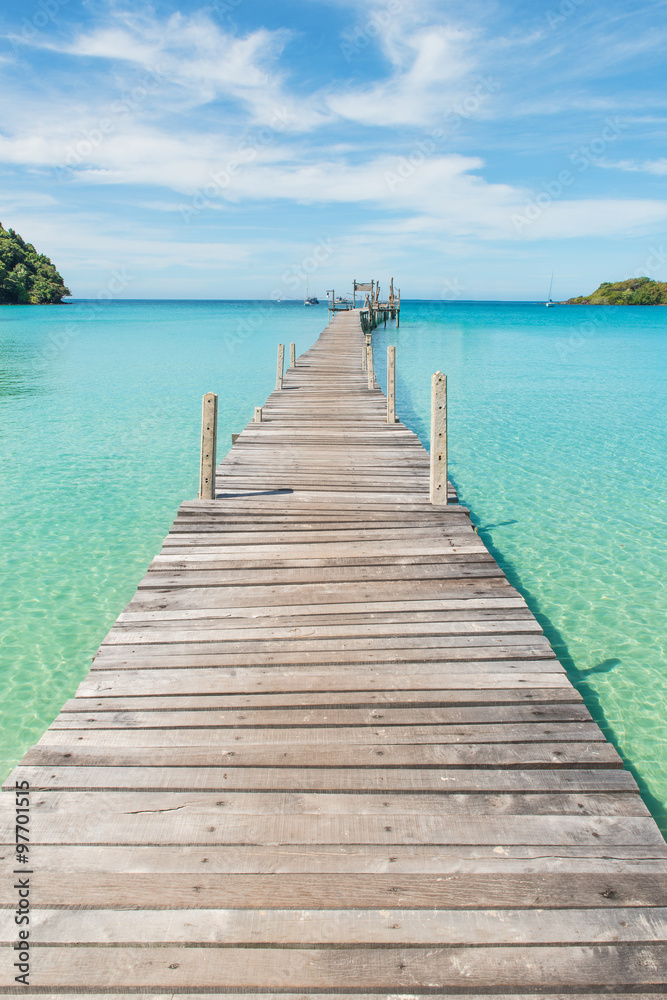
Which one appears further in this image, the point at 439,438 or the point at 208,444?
the point at 208,444

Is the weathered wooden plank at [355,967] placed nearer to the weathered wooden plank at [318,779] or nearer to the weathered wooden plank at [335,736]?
the weathered wooden plank at [318,779]

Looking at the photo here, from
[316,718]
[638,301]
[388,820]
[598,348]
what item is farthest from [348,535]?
[638,301]

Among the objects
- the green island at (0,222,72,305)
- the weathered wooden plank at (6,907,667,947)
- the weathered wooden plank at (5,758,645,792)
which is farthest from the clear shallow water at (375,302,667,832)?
the green island at (0,222,72,305)

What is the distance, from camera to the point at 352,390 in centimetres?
1627

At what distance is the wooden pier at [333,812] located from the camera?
7.59 ft

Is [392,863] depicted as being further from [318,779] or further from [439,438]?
[439,438]

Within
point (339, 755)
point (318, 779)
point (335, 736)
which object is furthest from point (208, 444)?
point (318, 779)

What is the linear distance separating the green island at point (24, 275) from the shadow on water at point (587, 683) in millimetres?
99202

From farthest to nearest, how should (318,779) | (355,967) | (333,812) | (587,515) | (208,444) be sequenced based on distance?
1. (587,515)
2. (208,444)
3. (318,779)
4. (333,812)
5. (355,967)

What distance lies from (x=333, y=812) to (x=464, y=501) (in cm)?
838

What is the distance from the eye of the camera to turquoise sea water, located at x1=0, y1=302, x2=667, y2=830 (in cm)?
587

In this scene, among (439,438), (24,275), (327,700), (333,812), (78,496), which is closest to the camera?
(333,812)

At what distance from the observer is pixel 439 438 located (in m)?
6.73

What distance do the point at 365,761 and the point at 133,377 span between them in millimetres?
25396
